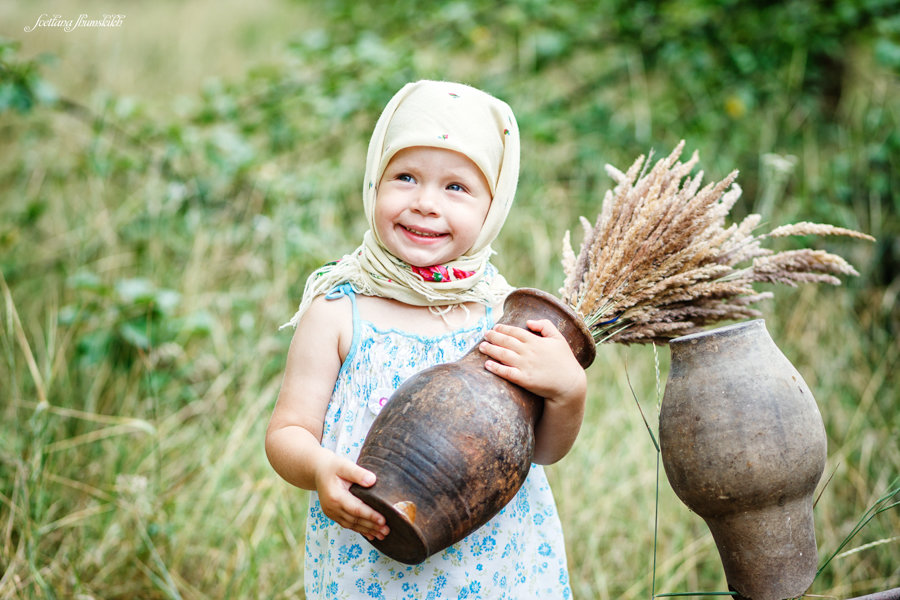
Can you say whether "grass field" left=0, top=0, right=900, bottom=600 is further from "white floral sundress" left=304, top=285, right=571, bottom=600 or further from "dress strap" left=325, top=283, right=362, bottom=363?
"dress strap" left=325, top=283, right=362, bottom=363

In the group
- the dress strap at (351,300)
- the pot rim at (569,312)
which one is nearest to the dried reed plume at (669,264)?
the pot rim at (569,312)

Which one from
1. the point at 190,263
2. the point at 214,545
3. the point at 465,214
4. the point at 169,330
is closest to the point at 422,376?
the point at 465,214

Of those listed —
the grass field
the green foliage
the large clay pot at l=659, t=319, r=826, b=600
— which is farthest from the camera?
the green foliage

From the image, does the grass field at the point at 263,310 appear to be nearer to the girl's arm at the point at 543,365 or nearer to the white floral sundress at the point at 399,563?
the white floral sundress at the point at 399,563

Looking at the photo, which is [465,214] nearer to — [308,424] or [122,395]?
[308,424]

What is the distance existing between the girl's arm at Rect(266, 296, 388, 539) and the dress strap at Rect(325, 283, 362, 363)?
1 centimetres

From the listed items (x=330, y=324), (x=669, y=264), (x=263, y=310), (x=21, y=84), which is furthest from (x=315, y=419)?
(x=21, y=84)

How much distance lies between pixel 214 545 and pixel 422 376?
172cm

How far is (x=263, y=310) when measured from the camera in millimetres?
3945

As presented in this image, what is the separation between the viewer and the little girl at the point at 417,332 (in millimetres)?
Result: 1688

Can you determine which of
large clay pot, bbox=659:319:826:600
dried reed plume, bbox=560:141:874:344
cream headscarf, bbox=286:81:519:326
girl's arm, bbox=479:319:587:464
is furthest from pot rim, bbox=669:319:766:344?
cream headscarf, bbox=286:81:519:326

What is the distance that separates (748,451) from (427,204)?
0.85 metres

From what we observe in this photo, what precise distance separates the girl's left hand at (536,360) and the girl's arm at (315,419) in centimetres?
36

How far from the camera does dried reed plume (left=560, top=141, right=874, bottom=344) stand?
5.73 feet
